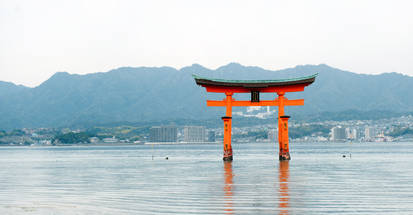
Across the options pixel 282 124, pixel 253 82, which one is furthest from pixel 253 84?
pixel 282 124

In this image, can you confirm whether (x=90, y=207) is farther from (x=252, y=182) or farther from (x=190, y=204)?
(x=252, y=182)

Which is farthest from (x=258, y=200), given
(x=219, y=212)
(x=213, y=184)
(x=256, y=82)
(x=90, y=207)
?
(x=256, y=82)

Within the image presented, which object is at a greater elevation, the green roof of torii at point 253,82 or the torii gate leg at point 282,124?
the green roof of torii at point 253,82

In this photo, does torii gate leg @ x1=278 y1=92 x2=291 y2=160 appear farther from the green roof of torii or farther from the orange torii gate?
the green roof of torii

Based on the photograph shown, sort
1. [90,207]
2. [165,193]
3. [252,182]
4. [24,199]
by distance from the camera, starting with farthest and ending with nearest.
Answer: [252,182] → [165,193] → [24,199] → [90,207]

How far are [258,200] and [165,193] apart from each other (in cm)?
491

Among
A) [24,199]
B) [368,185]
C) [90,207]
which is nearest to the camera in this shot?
[90,207]

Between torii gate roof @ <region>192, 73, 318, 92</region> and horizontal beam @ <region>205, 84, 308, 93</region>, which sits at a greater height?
torii gate roof @ <region>192, 73, 318, 92</region>

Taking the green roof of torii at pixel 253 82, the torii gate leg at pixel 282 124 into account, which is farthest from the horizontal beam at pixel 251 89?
the green roof of torii at pixel 253 82

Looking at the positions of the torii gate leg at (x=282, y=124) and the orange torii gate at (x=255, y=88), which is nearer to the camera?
the orange torii gate at (x=255, y=88)

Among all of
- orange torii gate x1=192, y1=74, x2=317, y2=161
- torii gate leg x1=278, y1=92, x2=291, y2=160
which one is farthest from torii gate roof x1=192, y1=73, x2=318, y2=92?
torii gate leg x1=278, y1=92, x2=291, y2=160

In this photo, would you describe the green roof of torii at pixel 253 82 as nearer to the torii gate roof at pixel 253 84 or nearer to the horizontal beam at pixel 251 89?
the torii gate roof at pixel 253 84

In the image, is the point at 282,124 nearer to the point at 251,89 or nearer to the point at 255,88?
the point at 255,88

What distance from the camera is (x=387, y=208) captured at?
56.2 feet
